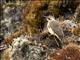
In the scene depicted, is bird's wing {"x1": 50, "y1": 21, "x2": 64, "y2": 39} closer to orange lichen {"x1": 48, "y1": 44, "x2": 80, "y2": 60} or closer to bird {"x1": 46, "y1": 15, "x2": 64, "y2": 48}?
bird {"x1": 46, "y1": 15, "x2": 64, "y2": 48}

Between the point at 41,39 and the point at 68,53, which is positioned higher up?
the point at 68,53


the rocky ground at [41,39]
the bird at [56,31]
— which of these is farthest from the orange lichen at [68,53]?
the bird at [56,31]

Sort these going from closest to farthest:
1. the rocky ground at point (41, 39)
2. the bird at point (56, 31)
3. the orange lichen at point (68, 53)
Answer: the orange lichen at point (68, 53) → the rocky ground at point (41, 39) → the bird at point (56, 31)

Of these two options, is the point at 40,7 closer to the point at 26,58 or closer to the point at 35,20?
the point at 35,20

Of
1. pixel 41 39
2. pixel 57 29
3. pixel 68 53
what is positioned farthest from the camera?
pixel 41 39

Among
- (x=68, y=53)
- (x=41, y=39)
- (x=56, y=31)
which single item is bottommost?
(x=41, y=39)

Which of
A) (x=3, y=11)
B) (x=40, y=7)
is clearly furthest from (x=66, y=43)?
(x=3, y=11)

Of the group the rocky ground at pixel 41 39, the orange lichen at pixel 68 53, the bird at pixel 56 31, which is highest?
Result: the bird at pixel 56 31

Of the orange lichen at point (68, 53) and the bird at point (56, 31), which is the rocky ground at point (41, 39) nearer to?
the orange lichen at point (68, 53)

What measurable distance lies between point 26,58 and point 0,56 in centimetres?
340

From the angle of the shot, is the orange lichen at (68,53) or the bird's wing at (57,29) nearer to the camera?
the orange lichen at (68,53)

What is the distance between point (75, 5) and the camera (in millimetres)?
25359

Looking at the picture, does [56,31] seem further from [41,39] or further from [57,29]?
[41,39]

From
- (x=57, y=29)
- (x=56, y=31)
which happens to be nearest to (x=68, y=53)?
(x=56, y=31)
